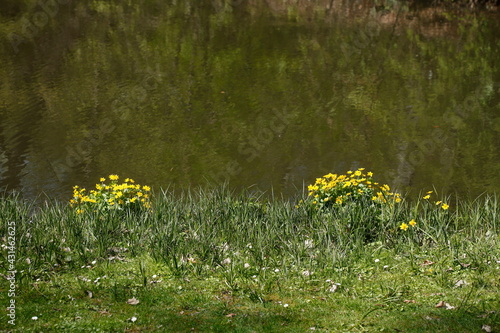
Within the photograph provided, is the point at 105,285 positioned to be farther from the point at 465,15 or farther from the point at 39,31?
the point at 465,15

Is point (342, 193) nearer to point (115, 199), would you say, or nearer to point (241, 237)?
point (241, 237)

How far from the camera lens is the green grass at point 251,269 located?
554 cm

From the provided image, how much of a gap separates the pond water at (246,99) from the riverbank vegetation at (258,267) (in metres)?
2.96

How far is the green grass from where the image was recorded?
5.54 meters

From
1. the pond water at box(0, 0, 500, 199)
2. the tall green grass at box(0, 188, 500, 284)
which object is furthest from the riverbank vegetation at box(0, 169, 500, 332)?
the pond water at box(0, 0, 500, 199)

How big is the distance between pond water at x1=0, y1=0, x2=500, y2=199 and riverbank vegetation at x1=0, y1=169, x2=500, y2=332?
9.72 ft

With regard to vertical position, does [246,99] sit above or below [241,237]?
below

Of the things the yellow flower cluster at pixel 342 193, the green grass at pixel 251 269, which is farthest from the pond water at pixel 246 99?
the green grass at pixel 251 269

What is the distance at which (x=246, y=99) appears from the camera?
15414 mm

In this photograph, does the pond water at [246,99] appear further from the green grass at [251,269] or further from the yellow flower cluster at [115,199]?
the green grass at [251,269]

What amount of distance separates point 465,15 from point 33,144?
18.5 meters

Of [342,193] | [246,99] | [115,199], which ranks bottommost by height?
Answer: [246,99]

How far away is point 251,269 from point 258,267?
0.30 ft

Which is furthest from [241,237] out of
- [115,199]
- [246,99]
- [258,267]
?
[246,99]
